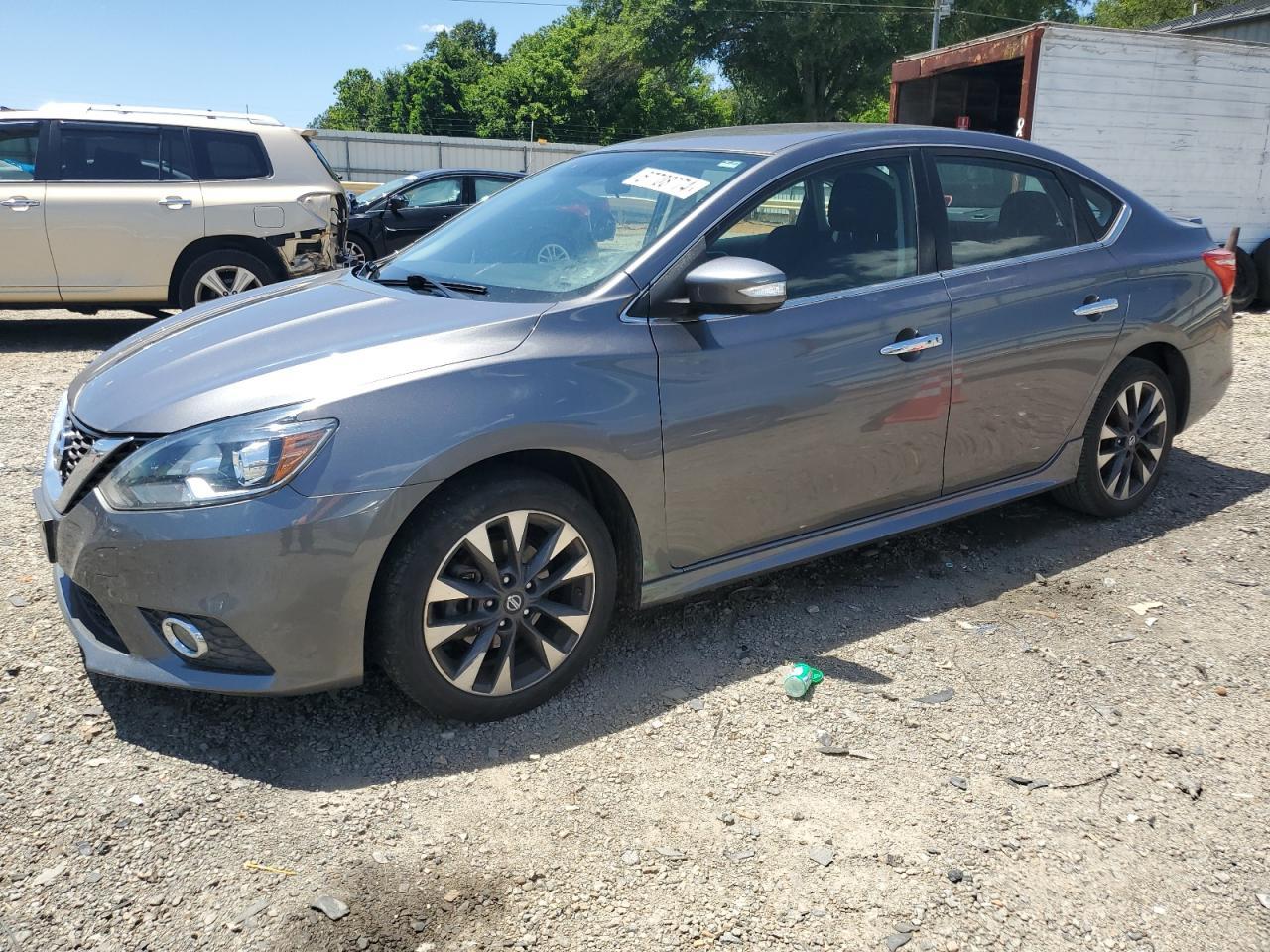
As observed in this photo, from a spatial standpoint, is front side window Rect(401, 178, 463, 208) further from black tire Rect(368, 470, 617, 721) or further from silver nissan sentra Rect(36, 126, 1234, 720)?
black tire Rect(368, 470, 617, 721)

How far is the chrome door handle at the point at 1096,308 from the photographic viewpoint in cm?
426

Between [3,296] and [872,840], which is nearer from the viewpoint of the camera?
[872,840]

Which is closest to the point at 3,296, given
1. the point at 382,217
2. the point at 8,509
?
the point at 8,509

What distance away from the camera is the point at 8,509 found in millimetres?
4766

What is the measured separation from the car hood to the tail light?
3.38 m

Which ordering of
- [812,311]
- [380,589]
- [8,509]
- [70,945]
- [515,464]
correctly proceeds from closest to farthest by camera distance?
[70,945] → [380,589] → [515,464] → [812,311] → [8,509]

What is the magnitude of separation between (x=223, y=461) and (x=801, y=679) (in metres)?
1.85

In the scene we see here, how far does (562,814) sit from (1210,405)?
3932 millimetres

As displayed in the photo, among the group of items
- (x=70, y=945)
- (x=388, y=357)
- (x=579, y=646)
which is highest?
(x=388, y=357)

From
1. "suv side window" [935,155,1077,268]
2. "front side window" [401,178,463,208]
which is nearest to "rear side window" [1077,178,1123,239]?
"suv side window" [935,155,1077,268]

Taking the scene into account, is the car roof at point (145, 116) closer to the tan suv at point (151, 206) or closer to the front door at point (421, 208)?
the tan suv at point (151, 206)

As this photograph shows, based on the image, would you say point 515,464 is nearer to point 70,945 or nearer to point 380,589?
point 380,589

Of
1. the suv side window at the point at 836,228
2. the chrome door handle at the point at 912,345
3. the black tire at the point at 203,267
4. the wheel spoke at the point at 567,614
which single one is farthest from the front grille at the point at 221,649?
the black tire at the point at 203,267

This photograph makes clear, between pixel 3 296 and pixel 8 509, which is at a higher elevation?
pixel 3 296
